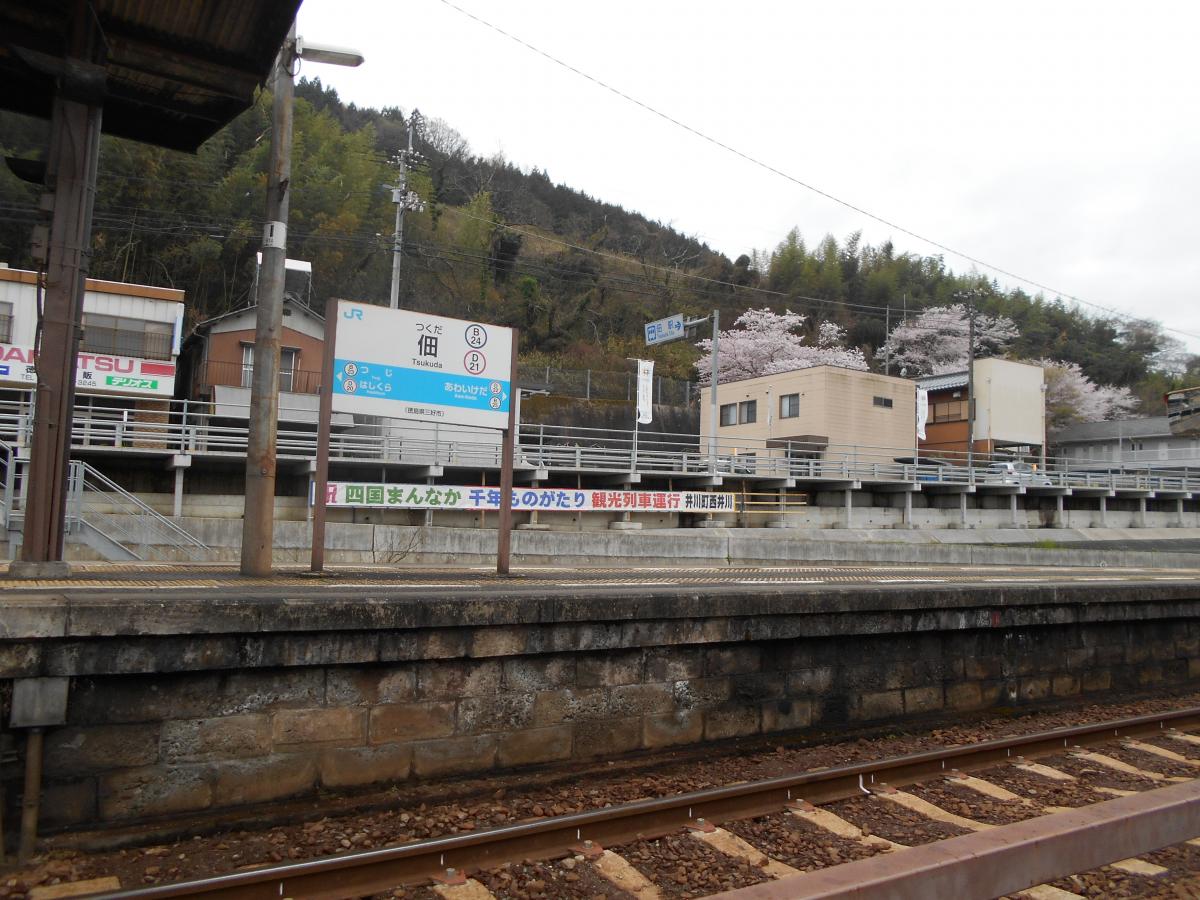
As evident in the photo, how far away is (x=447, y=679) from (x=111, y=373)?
90.9 ft

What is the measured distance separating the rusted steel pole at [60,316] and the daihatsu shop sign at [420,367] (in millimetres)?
2433

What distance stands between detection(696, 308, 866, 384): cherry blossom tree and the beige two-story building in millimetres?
16547

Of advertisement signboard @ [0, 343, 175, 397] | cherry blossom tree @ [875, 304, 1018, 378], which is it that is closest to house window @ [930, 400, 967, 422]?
cherry blossom tree @ [875, 304, 1018, 378]

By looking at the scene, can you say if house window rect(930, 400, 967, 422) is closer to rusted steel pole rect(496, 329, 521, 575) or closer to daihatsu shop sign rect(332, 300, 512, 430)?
rusted steel pole rect(496, 329, 521, 575)

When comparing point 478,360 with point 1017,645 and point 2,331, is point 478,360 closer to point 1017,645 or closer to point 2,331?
point 1017,645

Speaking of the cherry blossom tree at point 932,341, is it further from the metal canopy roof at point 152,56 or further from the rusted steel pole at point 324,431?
the metal canopy roof at point 152,56

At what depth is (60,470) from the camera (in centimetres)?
712

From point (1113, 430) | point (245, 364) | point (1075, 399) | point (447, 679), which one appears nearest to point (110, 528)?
point (447, 679)

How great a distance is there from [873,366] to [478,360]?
71095 millimetres

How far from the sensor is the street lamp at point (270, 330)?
880cm

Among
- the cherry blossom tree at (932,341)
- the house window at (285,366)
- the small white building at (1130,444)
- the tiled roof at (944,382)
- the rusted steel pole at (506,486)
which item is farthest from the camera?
the cherry blossom tree at (932,341)

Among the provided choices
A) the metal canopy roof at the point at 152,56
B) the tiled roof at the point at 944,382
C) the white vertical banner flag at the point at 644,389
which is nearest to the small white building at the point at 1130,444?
the tiled roof at the point at 944,382

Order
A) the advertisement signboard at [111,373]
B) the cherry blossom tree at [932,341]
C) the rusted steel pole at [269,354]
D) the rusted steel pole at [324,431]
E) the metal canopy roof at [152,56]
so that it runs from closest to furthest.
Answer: the metal canopy roof at [152,56] < the rusted steel pole at [324,431] < the rusted steel pole at [269,354] < the advertisement signboard at [111,373] < the cherry blossom tree at [932,341]

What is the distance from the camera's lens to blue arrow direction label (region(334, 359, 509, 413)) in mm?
9062
